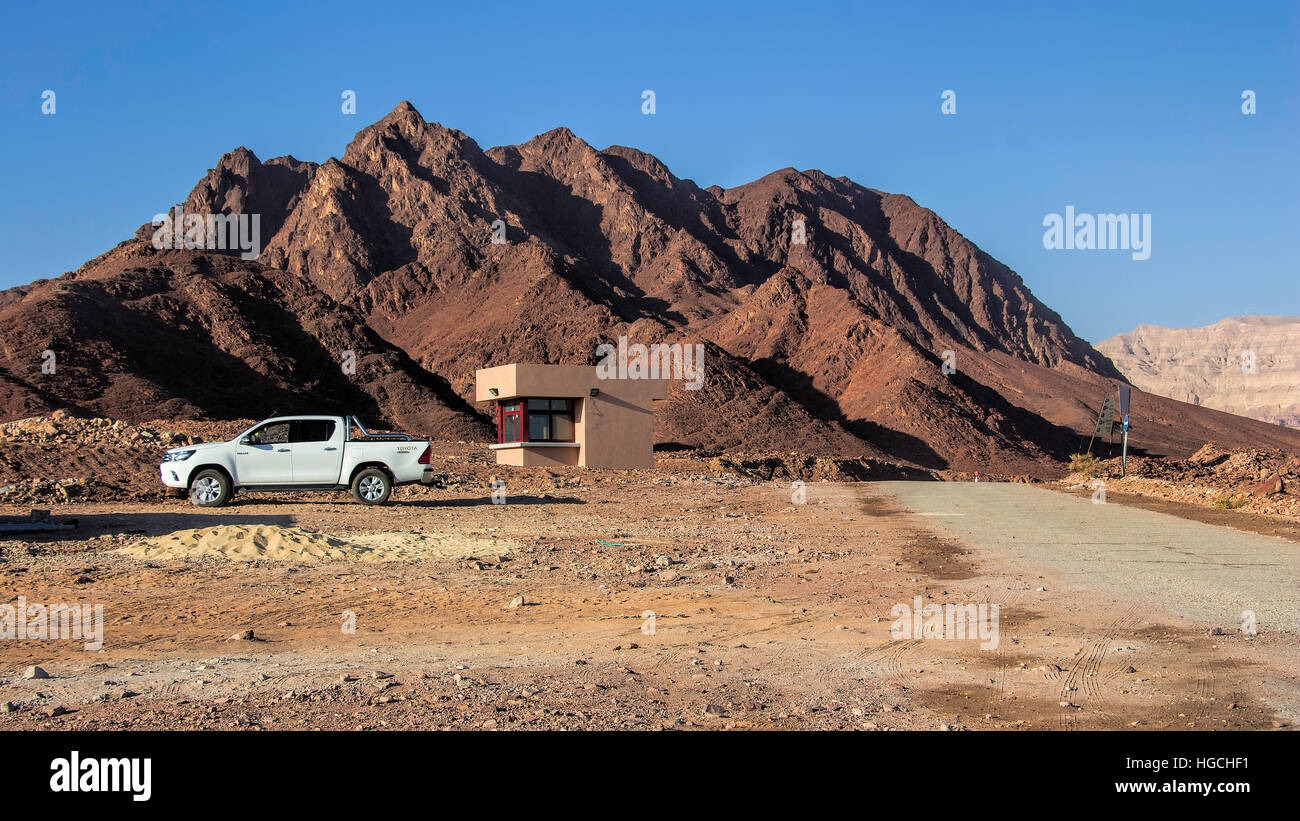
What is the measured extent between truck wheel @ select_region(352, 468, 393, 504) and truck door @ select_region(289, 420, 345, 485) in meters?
0.47

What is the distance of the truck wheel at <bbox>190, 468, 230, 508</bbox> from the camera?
20011 millimetres

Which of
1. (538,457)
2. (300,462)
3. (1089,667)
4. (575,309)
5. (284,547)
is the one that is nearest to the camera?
(1089,667)

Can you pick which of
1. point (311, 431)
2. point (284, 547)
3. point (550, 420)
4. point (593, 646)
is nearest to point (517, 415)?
point (550, 420)

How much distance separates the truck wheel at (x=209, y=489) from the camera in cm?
2001

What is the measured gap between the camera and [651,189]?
572 feet

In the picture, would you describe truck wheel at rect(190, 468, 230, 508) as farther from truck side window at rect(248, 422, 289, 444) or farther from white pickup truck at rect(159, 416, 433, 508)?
truck side window at rect(248, 422, 289, 444)

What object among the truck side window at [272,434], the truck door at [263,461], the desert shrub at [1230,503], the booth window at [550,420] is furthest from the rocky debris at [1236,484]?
the truck side window at [272,434]

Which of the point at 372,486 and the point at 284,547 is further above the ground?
the point at 372,486

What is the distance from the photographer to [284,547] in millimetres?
14328

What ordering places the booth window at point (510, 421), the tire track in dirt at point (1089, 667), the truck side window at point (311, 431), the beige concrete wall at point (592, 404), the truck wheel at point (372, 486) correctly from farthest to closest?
the booth window at point (510, 421) < the beige concrete wall at point (592, 404) < the truck wheel at point (372, 486) < the truck side window at point (311, 431) < the tire track in dirt at point (1089, 667)

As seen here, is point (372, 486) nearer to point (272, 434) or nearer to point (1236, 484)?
point (272, 434)

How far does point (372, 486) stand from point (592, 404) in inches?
768

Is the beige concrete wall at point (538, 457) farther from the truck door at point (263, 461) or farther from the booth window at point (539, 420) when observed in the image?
the truck door at point (263, 461)

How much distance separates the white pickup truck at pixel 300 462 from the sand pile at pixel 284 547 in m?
5.21
